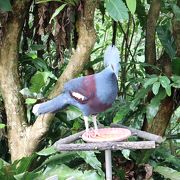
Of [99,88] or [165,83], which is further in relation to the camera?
[165,83]

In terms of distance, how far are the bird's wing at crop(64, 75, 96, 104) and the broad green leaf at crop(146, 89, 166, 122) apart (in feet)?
2.27

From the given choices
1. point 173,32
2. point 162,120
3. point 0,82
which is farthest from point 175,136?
point 0,82

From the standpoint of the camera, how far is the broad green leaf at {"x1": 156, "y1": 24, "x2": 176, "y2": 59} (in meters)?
2.22

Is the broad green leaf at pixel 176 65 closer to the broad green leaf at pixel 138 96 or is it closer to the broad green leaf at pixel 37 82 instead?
the broad green leaf at pixel 138 96

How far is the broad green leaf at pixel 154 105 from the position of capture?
2068 mm

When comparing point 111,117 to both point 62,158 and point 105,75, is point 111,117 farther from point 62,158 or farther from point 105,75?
point 105,75

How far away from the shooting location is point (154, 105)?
207 cm

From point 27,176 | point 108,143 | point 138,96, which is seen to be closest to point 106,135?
point 108,143

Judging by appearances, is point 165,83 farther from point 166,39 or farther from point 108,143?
point 108,143

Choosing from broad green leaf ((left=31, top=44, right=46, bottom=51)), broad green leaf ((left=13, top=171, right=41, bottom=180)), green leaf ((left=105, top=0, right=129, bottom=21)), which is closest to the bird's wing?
green leaf ((left=105, top=0, right=129, bottom=21))

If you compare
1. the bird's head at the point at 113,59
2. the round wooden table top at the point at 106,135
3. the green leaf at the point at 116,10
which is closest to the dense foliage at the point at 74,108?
the green leaf at the point at 116,10

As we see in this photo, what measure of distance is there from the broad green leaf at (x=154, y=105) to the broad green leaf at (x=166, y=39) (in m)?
0.25

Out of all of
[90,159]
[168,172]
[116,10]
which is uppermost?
[116,10]

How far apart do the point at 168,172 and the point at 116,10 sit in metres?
0.89
